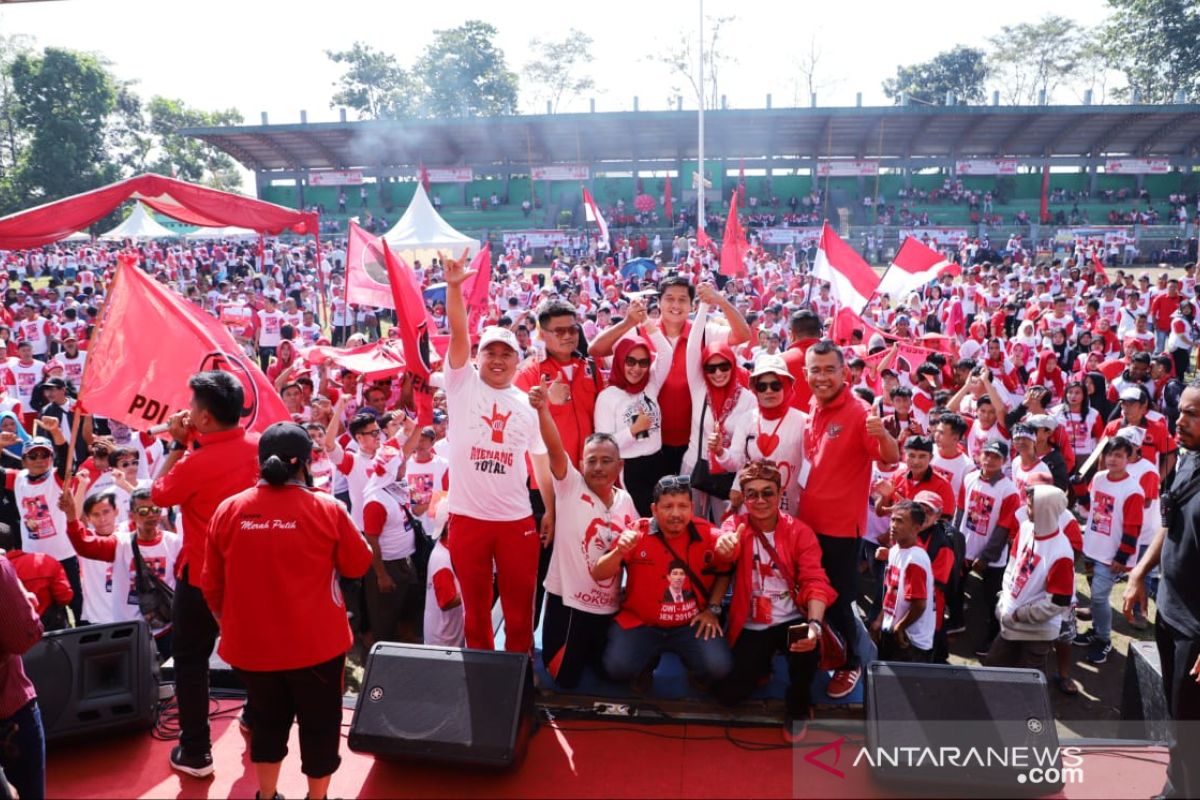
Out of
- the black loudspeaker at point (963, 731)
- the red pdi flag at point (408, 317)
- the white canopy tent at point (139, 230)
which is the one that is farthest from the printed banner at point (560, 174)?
the black loudspeaker at point (963, 731)

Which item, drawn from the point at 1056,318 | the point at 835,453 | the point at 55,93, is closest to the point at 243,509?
the point at 835,453

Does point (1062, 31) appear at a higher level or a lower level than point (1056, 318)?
higher

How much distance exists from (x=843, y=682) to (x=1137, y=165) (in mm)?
46054

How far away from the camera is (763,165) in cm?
4203

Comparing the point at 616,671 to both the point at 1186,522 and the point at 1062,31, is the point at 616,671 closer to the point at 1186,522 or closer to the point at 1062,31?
the point at 1186,522

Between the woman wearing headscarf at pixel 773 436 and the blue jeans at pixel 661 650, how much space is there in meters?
0.79

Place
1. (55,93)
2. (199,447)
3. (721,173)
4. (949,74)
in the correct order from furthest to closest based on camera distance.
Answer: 1. (949,74)
2. (55,93)
3. (721,173)
4. (199,447)

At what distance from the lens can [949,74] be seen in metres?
63.2

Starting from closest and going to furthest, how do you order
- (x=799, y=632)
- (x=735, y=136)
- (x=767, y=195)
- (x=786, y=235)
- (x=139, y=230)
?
(x=799, y=632), (x=139, y=230), (x=786, y=235), (x=735, y=136), (x=767, y=195)

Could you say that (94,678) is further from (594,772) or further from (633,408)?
(633,408)

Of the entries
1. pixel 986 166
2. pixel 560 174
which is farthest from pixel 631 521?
pixel 986 166

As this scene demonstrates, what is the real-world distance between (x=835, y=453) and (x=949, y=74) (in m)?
68.1

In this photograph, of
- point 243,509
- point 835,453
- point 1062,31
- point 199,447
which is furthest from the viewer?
point 1062,31

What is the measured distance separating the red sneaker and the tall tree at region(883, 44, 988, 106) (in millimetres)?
65209
